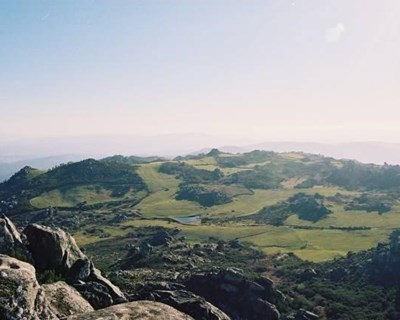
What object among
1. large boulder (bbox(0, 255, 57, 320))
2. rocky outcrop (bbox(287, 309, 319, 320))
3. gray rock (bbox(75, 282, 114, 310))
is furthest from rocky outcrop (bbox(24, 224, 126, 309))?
rocky outcrop (bbox(287, 309, 319, 320))

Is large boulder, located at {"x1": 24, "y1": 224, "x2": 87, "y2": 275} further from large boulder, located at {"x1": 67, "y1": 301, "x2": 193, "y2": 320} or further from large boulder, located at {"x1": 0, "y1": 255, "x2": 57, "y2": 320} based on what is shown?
large boulder, located at {"x1": 67, "y1": 301, "x2": 193, "y2": 320}

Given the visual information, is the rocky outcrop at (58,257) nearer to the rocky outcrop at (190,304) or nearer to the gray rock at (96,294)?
the gray rock at (96,294)

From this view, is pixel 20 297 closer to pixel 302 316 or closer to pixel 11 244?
pixel 11 244

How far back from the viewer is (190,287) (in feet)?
373

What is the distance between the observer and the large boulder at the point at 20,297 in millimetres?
29859

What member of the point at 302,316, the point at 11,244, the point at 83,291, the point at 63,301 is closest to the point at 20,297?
the point at 63,301

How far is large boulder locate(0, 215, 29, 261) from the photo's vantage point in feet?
188

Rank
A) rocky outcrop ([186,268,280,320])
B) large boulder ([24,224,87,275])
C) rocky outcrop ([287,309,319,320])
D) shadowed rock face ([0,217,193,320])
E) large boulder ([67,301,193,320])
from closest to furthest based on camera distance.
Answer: large boulder ([67,301,193,320])
shadowed rock face ([0,217,193,320])
large boulder ([24,224,87,275])
rocky outcrop ([287,309,319,320])
rocky outcrop ([186,268,280,320])

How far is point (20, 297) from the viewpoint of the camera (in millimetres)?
30812

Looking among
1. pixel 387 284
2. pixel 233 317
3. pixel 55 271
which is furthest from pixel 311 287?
pixel 55 271

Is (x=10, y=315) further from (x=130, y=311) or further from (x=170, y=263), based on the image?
(x=170, y=263)

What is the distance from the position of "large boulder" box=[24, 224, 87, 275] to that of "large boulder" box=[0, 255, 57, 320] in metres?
28.7

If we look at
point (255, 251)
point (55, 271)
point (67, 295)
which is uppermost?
point (67, 295)

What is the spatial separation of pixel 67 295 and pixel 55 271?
75.3 feet
